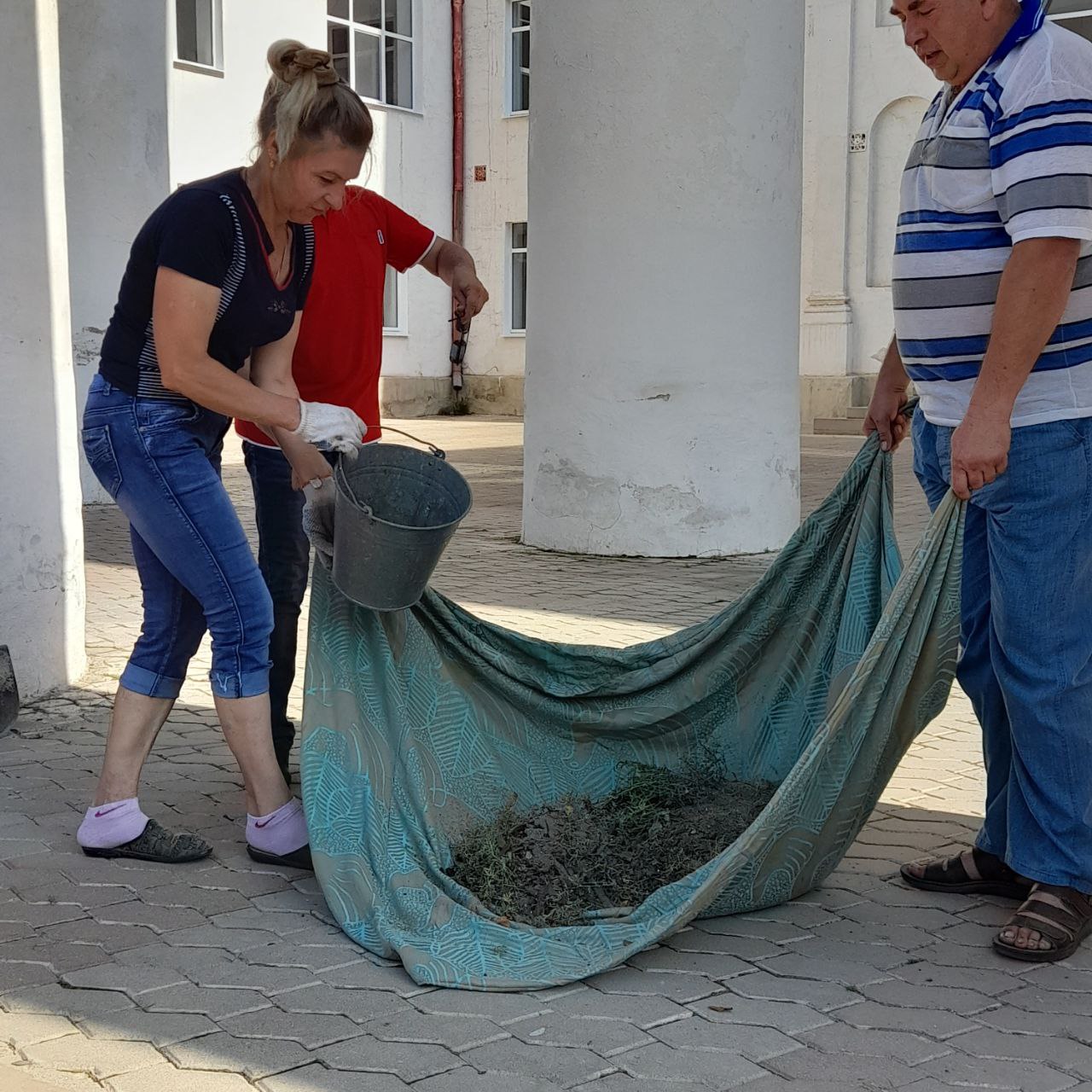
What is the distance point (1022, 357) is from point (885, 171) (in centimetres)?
1668

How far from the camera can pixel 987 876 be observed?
143 inches

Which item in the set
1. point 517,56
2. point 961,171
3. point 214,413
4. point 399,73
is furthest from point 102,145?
point 517,56

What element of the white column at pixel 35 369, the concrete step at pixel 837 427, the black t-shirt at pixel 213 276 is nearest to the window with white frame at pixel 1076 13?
the concrete step at pixel 837 427

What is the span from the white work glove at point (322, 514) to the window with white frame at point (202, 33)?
16.6 metres

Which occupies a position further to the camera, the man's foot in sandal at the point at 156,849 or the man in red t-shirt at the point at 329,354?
the man in red t-shirt at the point at 329,354

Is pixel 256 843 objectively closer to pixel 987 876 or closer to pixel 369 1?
pixel 987 876

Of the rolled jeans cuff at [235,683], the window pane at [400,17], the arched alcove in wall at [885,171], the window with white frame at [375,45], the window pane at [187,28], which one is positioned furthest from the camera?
the window pane at [400,17]

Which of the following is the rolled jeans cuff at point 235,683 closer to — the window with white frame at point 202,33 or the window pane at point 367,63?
the window with white frame at point 202,33

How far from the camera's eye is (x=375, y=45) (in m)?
22.2

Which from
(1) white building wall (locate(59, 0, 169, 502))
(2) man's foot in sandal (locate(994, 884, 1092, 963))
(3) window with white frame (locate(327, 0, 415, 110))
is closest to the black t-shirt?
(2) man's foot in sandal (locate(994, 884, 1092, 963))

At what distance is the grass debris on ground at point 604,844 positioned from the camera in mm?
3457

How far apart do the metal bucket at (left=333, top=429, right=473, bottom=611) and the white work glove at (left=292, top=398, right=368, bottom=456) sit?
1.8 inches

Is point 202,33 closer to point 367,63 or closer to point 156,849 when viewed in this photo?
point 367,63

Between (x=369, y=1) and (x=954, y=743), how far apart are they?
19.4m
